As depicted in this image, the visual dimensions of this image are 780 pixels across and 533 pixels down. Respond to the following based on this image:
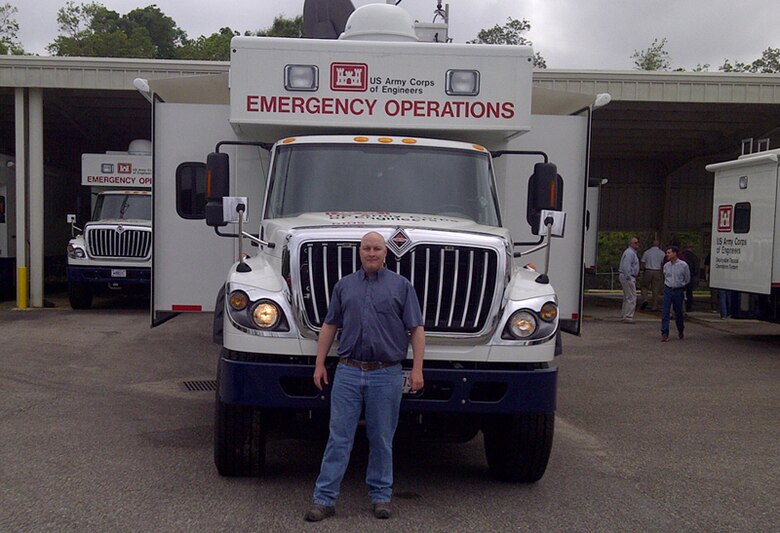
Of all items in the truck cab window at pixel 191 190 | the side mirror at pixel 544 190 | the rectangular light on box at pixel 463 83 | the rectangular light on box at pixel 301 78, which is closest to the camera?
the side mirror at pixel 544 190

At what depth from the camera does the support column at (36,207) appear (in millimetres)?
18672

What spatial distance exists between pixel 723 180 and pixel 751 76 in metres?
3.55

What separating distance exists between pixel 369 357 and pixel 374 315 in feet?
0.81

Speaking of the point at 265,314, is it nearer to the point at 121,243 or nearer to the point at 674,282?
the point at 674,282

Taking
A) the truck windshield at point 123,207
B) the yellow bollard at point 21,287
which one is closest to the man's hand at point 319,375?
the truck windshield at point 123,207

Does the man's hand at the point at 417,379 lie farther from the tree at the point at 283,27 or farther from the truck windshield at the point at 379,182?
the tree at the point at 283,27

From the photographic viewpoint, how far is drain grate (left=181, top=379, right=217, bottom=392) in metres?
9.73

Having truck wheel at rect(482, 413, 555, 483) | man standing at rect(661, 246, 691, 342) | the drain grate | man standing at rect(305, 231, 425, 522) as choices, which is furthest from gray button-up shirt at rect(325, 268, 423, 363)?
man standing at rect(661, 246, 691, 342)

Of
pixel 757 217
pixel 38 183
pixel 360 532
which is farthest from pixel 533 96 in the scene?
pixel 38 183

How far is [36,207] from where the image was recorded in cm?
1881

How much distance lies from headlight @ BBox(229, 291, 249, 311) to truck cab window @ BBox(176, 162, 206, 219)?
263 centimetres

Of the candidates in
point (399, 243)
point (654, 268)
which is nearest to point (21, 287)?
point (654, 268)

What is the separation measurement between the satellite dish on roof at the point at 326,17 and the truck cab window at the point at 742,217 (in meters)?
8.19

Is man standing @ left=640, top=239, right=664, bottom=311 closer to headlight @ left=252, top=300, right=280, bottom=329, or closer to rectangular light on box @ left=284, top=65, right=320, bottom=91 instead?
rectangular light on box @ left=284, top=65, right=320, bottom=91
